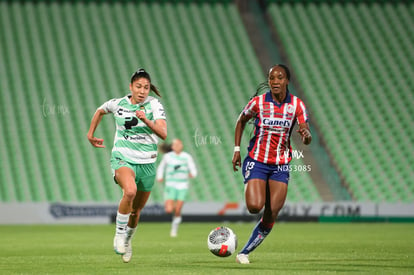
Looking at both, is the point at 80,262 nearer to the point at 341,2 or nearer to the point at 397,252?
the point at 397,252

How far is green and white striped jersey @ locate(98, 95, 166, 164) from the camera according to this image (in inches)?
358

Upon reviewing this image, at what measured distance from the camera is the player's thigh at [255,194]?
8805mm

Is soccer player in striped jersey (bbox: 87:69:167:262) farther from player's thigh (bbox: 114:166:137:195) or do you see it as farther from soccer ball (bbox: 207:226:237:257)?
soccer ball (bbox: 207:226:237:257)

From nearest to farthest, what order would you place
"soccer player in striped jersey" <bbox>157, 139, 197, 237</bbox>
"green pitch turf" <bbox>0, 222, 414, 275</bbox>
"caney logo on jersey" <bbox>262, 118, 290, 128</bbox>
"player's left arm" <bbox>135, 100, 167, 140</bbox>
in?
"green pitch turf" <bbox>0, 222, 414, 275</bbox>, "player's left arm" <bbox>135, 100, 167, 140</bbox>, "caney logo on jersey" <bbox>262, 118, 290, 128</bbox>, "soccer player in striped jersey" <bbox>157, 139, 197, 237</bbox>

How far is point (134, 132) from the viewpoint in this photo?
9.10 metres

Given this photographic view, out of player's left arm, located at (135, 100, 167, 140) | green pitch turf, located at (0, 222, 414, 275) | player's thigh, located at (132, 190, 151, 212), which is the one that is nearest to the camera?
green pitch turf, located at (0, 222, 414, 275)

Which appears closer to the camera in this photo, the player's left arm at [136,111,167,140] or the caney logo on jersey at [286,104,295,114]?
the player's left arm at [136,111,167,140]

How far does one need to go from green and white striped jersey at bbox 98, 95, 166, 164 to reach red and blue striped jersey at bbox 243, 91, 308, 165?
45.5 inches

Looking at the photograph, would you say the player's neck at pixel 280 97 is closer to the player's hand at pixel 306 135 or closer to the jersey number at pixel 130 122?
the player's hand at pixel 306 135

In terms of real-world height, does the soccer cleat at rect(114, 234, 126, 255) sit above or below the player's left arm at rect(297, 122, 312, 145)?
below

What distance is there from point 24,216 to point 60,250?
9.98 meters

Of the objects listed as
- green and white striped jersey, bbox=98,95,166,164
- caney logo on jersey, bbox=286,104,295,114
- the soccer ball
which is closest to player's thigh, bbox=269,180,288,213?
the soccer ball

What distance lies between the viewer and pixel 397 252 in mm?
11242

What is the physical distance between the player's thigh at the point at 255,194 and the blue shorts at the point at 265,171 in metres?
0.07
